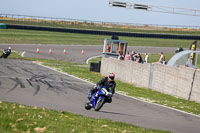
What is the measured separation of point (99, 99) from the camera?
51.4ft

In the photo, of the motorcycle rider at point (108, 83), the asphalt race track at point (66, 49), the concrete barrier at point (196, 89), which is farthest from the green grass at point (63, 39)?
the motorcycle rider at point (108, 83)

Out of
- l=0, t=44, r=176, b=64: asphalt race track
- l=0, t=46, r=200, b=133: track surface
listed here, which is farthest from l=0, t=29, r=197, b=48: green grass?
l=0, t=46, r=200, b=133: track surface

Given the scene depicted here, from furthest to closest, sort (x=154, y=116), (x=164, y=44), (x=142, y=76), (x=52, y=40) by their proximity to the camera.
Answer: (x=164, y=44), (x=52, y=40), (x=142, y=76), (x=154, y=116)

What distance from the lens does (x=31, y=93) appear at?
1962 centimetres

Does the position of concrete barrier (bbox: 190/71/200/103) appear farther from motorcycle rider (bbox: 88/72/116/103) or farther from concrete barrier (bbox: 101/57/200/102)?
motorcycle rider (bbox: 88/72/116/103)

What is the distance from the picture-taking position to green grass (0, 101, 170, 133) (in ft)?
29.2

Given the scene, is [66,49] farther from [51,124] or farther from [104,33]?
[51,124]

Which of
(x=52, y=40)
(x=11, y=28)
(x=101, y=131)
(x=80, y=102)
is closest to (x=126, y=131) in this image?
(x=101, y=131)

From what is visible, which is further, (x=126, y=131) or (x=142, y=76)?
(x=142, y=76)

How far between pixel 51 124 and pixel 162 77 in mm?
15728

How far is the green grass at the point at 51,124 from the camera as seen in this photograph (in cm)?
889

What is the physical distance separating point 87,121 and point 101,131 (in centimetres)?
169

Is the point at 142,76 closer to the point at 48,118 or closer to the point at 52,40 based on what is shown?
the point at 48,118

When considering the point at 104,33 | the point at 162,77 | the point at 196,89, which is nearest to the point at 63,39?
the point at 104,33
